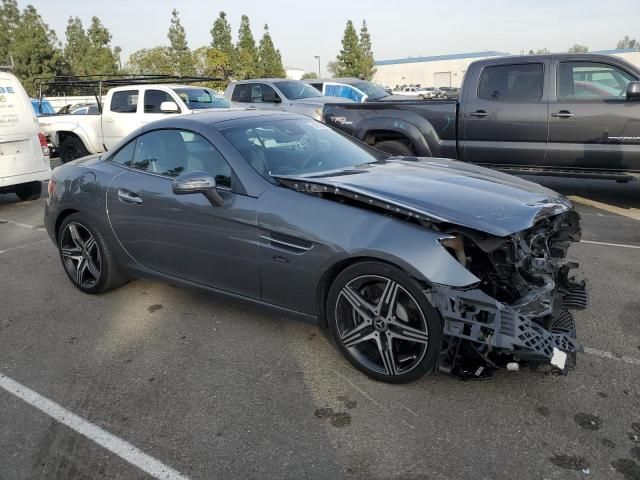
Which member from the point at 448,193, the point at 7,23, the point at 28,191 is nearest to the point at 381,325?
the point at 448,193

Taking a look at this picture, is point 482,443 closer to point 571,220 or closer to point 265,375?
point 265,375

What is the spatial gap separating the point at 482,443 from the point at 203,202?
224 centimetres

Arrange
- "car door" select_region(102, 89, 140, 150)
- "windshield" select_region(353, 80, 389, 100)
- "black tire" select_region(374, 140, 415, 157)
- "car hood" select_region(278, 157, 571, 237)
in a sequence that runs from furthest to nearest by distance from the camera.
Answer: "windshield" select_region(353, 80, 389, 100) → "car door" select_region(102, 89, 140, 150) → "black tire" select_region(374, 140, 415, 157) → "car hood" select_region(278, 157, 571, 237)

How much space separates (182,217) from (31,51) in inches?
1767

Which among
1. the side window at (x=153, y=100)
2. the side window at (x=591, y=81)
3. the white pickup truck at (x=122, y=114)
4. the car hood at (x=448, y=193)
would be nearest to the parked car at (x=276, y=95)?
the white pickup truck at (x=122, y=114)

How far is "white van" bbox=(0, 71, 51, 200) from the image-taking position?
8.00 m

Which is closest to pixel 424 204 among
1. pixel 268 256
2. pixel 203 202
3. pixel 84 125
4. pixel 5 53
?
pixel 268 256

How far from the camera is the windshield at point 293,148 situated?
369 centimetres

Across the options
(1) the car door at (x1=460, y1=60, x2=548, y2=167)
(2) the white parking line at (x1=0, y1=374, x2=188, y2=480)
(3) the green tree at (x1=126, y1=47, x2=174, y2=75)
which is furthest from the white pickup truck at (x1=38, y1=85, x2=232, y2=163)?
(3) the green tree at (x1=126, y1=47, x2=174, y2=75)

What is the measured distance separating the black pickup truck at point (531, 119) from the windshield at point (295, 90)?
5624 millimetres

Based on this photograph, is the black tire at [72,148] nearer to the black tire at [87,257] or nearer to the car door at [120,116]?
the car door at [120,116]

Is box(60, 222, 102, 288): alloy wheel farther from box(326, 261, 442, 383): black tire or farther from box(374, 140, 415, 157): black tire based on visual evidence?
box(374, 140, 415, 157): black tire

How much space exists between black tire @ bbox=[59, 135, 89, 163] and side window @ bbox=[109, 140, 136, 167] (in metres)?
8.71

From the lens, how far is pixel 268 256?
337 centimetres
